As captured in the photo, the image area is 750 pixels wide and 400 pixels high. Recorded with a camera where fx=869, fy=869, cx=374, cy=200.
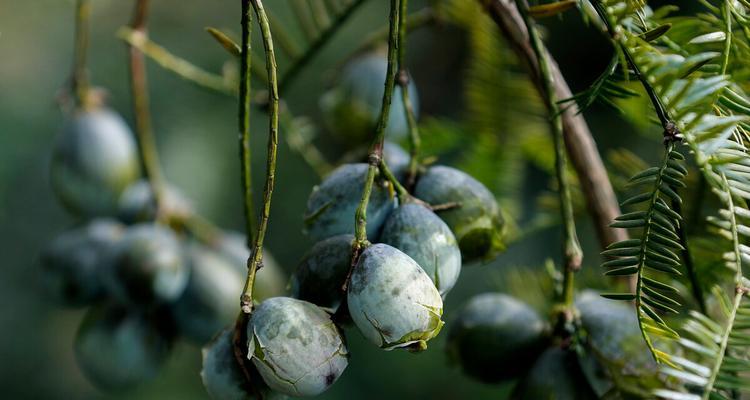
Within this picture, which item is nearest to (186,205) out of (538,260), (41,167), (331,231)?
(331,231)

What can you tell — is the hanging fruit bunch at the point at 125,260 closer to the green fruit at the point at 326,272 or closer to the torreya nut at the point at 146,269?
the torreya nut at the point at 146,269

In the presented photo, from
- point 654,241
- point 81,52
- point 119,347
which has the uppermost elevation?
point 81,52

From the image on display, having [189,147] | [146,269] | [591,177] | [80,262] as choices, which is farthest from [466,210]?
[189,147]

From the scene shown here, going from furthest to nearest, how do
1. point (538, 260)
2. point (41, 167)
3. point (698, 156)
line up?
point (41, 167), point (538, 260), point (698, 156)

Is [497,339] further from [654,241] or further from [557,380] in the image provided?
[654,241]

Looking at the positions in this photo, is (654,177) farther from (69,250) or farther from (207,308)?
(69,250)

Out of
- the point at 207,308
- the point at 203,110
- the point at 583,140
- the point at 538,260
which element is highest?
the point at 583,140

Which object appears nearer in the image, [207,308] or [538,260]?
[207,308]

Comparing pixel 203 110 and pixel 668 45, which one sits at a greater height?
pixel 668 45
